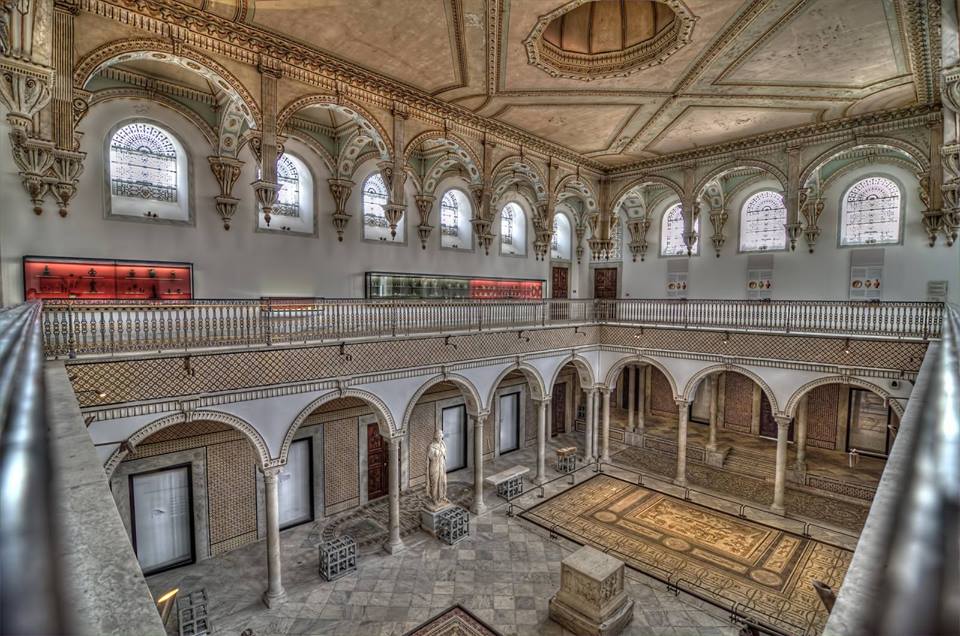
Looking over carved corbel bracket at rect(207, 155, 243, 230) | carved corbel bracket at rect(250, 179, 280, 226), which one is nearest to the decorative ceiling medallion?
carved corbel bracket at rect(250, 179, 280, 226)

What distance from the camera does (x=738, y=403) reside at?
17844 millimetres

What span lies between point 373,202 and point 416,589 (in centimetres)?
953

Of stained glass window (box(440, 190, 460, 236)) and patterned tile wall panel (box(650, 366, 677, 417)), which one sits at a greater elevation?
stained glass window (box(440, 190, 460, 236))

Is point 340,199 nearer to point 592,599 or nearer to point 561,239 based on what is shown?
point 561,239

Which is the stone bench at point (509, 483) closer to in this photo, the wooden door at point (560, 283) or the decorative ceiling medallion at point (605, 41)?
the wooden door at point (560, 283)

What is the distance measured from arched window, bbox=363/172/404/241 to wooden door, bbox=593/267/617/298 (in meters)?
10.0

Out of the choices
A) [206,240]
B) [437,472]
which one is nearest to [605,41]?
[206,240]

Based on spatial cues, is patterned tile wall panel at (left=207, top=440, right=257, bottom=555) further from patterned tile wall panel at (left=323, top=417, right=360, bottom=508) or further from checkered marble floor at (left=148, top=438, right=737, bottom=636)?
patterned tile wall panel at (left=323, top=417, right=360, bottom=508)

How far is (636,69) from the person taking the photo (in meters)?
10.1

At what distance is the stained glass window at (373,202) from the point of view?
1384cm

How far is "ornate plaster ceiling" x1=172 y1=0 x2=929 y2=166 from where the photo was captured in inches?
323

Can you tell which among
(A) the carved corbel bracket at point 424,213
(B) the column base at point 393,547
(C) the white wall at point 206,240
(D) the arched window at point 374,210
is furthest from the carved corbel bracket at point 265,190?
(B) the column base at point 393,547

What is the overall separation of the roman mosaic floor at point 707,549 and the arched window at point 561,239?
944cm

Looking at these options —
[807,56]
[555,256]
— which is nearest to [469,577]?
[807,56]
